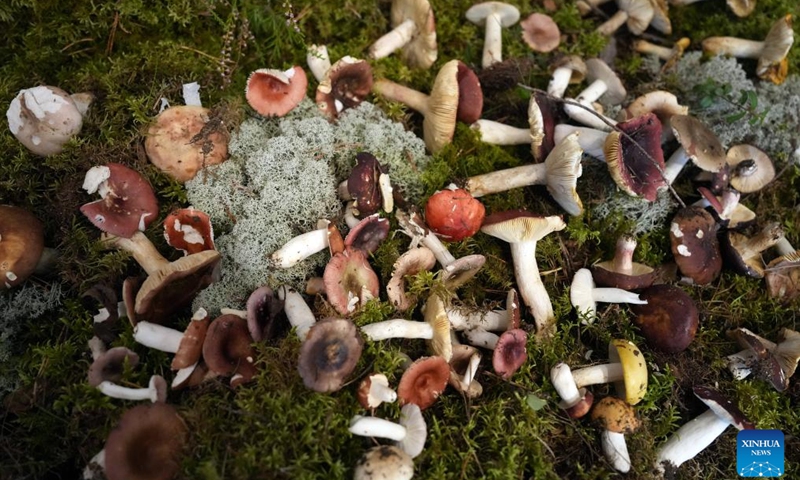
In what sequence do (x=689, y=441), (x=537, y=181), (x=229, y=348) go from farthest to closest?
(x=537, y=181), (x=689, y=441), (x=229, y=348)

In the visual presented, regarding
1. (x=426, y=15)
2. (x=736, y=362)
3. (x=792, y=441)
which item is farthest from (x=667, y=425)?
(x=426, y=15)

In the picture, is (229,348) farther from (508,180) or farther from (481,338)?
(508,180)

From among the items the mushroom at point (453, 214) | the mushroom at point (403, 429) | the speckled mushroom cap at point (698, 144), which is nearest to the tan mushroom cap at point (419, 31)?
the mushroom at point (453, 214)

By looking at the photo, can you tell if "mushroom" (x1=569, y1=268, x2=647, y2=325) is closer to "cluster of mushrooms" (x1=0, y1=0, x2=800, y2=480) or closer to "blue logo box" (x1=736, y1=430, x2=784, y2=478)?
"cluster of mushrooms" (x1=0, y1=0, x2=800, y2=480)

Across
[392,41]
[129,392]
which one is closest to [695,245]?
[392,41]

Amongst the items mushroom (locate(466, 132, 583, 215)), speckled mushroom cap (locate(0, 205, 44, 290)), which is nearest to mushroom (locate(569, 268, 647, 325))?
mushroom (locate(466, 132, 583, 215))

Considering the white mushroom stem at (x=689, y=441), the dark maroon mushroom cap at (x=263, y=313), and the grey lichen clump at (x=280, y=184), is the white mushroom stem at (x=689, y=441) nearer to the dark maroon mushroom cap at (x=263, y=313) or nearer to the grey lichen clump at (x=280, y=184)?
the grey lichen clump at (x=280, y=184)
